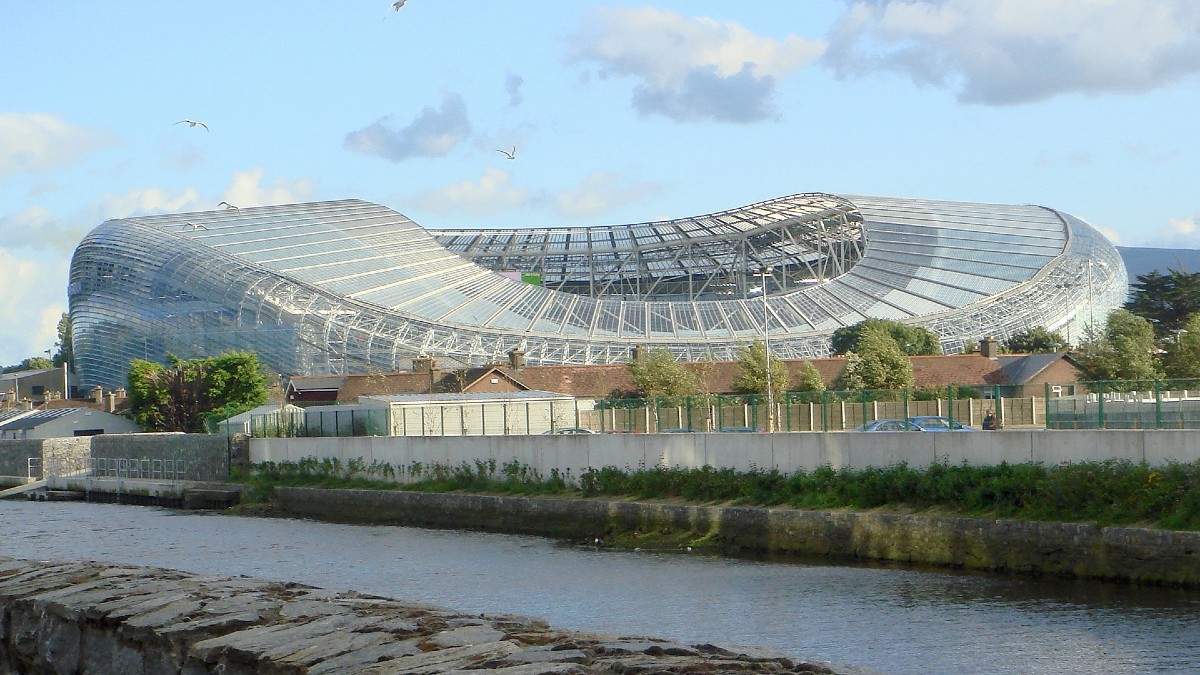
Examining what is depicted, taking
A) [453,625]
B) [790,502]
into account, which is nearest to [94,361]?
[790,502]

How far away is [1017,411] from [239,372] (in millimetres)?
55894

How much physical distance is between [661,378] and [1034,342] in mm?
41932

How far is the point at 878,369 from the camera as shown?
72312 mm

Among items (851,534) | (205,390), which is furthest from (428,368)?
(851,534)

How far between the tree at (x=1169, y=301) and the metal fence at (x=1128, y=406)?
216ft

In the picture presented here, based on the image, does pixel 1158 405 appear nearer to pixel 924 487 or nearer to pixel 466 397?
pixel 924 487

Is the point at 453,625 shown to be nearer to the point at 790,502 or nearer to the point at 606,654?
the point at 606,654

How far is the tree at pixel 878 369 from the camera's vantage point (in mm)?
72312

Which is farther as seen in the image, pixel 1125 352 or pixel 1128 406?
pixel 1125 352

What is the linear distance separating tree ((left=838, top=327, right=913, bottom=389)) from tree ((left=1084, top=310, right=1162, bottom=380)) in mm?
9545

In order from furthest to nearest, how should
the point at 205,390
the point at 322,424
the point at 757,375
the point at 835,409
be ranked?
1. the point at 205,390
2. the point at 757,375
3. the point at 322,424
4. the point at 835,409

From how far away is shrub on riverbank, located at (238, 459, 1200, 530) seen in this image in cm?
2850

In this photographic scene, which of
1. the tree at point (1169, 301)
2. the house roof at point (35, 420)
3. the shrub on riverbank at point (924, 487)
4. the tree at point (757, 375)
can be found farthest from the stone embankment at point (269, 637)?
the tree at point (1169, 301)

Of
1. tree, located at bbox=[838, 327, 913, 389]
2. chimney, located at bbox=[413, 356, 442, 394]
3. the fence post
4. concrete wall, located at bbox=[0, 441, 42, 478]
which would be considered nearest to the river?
the fence post
